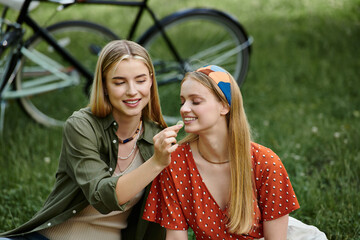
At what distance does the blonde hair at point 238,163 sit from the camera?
6.72 feet

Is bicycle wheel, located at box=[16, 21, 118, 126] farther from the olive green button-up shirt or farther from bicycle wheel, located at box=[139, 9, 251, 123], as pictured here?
the olive green button-up shirt

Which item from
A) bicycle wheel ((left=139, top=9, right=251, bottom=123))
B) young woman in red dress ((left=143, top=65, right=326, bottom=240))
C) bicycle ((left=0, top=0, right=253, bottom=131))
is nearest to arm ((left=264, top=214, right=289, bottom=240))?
young woman in red dress ((left=143, top=65, right=326, bottom=240))

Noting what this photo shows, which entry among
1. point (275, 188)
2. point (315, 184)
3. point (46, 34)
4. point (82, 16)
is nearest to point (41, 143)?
point (46, 34)

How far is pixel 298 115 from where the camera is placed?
4.46 meters

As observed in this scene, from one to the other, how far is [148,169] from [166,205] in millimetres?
298

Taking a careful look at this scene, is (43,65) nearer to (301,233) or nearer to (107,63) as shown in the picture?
(107,63)

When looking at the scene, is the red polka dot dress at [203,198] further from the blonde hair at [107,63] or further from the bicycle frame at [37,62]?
the bicycle frame at [37,62]

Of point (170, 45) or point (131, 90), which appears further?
point (170, 45)

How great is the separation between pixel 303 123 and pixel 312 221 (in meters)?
1.60

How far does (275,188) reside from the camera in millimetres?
2068

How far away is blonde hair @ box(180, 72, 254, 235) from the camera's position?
2.05m

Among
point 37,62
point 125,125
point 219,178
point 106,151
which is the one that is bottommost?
point 219,178

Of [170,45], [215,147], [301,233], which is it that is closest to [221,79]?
[215,147]

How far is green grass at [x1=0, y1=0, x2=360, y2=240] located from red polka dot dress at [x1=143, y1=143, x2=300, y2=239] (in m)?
0.77
